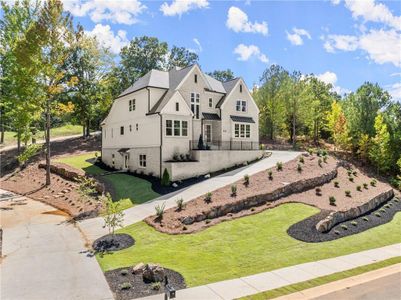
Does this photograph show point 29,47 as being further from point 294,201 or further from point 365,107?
point 365,107

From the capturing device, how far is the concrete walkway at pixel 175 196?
735 inches

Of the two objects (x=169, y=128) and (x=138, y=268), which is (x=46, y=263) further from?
(x=169, y=128)

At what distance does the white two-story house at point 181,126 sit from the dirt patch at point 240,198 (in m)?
5.61

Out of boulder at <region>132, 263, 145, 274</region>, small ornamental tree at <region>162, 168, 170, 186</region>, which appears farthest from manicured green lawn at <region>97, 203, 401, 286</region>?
small ornamental tree at <region>162, 168, 170, 186</region>

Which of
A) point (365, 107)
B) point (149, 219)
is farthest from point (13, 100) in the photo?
point (365, 107)

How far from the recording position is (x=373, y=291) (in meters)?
11.2

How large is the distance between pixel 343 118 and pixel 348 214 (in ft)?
101

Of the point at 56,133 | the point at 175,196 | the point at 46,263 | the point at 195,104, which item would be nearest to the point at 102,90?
the point at 56,133

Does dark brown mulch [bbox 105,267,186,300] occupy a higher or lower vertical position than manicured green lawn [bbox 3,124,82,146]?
lower

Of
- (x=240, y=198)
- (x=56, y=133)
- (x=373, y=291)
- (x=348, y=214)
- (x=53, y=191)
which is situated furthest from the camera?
(x=56, y=133)

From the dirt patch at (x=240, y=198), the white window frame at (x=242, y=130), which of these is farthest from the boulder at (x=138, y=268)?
the white window frame at (x=242, y=130)

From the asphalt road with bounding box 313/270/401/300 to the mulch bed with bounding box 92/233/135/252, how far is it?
9.39 meters

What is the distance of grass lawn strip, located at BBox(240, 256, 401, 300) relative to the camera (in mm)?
10617

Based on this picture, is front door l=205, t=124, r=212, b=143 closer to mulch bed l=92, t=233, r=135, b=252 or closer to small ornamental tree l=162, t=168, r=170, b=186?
small ornamental tree l=162, t=168, r=170, b=186
